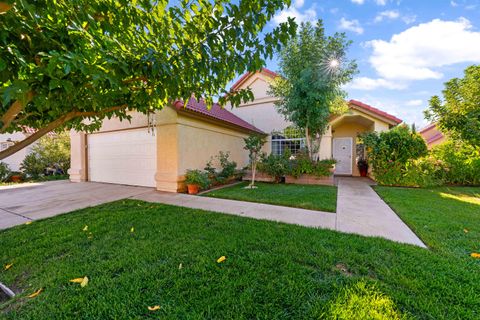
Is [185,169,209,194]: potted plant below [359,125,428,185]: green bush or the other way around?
below

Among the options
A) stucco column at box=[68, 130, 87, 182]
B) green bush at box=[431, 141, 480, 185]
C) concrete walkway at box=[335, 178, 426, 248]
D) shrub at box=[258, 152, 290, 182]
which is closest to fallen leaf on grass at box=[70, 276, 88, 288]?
concrete walkway at box=[335, 178, 426, 248]

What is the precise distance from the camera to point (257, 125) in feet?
42.8

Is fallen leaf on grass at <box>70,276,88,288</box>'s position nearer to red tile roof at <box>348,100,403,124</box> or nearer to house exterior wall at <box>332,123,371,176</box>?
red tile roof at <box>348,100,403,124</box>

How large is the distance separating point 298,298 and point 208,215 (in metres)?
2.76

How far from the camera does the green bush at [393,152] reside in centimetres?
821

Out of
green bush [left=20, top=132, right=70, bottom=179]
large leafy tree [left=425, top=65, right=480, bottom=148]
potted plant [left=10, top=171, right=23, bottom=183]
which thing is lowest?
potted plant [left=10, top=171, right=23, bottom=183]

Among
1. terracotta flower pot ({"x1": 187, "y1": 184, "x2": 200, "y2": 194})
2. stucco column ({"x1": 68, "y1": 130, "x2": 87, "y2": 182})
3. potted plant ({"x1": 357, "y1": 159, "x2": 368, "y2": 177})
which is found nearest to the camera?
terracotta flower pot ({"x1": 187, "y1": 184, "x2": 200, "y2": 194})

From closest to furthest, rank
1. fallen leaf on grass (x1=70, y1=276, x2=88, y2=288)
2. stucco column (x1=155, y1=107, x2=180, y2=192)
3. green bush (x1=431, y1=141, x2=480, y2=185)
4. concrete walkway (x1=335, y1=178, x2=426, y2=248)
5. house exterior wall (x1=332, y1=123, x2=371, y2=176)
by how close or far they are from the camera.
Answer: fallen leaf on grass (x1=70, y1=276, x2=88, y2=288), concrete walkway (x1=335, y1=178, x2=426, y2=248), stucco column (x1=155, y1=107, x2=180, y2=192), green bush (x1=431, y1=141, x2=480, y2=185), house exterior wall (x1=332, y1=123, x2=371, y2=176)

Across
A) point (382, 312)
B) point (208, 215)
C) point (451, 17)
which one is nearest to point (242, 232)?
point (208, 215)

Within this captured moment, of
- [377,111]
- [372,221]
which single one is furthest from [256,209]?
[377,111]

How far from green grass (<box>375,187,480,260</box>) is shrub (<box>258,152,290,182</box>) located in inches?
151

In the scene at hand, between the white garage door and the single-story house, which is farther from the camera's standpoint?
the white garage door

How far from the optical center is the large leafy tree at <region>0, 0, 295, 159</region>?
1646 millimetres

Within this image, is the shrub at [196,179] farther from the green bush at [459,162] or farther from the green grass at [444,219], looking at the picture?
the green bush at [459,162]
